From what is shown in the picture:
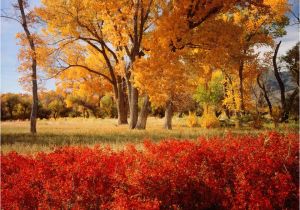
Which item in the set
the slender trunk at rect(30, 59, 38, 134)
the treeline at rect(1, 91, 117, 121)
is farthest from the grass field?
the treeline at rect(1, 91, 117, 121)

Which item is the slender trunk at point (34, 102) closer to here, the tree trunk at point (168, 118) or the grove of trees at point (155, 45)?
the grove of trees at point (155, 45)

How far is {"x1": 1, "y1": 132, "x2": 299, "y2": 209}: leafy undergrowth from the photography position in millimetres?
5289

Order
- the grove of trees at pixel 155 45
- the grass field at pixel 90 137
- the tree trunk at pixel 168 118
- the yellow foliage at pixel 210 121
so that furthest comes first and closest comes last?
the yellow foliage at pixel 210 121, the tree trunk at pixel 168 118, the grove of trees at pixel 155 45, the grass field at pixel 90 137

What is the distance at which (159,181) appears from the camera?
18.2 feet

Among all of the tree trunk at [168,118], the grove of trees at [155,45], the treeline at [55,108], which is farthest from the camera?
the treeline at [55,108]

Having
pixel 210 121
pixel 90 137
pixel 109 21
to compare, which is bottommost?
pixel 90 137

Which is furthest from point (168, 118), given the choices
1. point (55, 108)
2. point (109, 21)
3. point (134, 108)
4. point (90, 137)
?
point (55, 108)

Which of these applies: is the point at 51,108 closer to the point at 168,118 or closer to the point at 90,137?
the point at 168,118

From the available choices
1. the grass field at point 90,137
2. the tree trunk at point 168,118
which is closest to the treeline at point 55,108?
the tree trunk at point 168,118

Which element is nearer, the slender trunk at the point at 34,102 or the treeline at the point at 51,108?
the slender trunk at the point at 34,102

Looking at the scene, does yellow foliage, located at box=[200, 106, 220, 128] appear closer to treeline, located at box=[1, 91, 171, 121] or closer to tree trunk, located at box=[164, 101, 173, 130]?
tree trunk, located at box=[164, 101, 173, 130]

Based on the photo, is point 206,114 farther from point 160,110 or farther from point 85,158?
point 160,110

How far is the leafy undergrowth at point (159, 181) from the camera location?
5289 millimetres

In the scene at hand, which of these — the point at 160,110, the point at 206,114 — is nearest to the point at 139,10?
the point at 206,114
